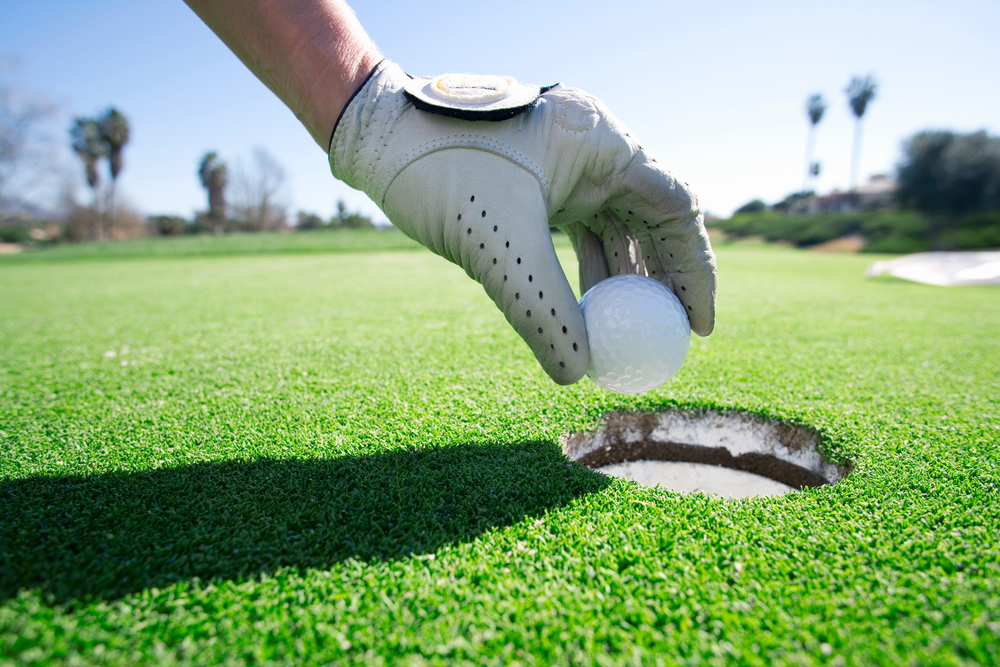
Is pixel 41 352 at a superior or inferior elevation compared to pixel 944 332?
inferior

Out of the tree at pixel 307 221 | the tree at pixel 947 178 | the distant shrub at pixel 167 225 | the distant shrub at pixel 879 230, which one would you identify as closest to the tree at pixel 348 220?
the tree at pixel 307 221

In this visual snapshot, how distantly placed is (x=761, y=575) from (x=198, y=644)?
112 cm

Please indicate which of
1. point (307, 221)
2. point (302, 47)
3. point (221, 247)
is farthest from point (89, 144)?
point (302, 47)

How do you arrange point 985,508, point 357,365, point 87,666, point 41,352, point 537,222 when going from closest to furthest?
point 87,666 → point 985,508 → point 537,222 → point 357,365 → point 41,352

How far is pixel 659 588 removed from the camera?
1058 millimetres

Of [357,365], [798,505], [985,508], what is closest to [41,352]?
[357,365]

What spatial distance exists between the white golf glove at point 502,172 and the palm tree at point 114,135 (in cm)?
4919

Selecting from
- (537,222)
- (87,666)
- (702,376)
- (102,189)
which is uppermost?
(102,189)

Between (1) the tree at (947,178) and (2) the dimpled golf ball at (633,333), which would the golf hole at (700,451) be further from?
(1) the tree at (947,178)

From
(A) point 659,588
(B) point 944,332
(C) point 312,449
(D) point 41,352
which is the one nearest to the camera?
(A) point 659,588

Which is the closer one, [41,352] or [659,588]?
[659,588]

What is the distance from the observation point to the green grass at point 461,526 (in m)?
0.92

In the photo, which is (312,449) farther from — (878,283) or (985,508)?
(878,283)

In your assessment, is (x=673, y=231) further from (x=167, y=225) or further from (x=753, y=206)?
(x=753, y=206)
